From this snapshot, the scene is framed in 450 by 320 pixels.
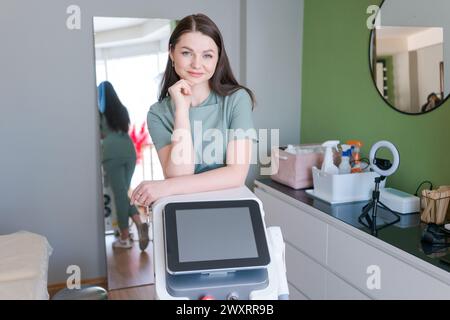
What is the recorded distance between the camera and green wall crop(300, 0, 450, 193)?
190 cm

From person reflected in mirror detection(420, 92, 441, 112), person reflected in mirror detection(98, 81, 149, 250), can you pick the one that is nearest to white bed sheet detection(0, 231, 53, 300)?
person reflected in mirror detection(98, 81, 149, 250)

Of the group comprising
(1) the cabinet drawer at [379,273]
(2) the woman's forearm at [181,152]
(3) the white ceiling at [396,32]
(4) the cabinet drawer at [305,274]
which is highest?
(3) the white ceiling at [396,32]

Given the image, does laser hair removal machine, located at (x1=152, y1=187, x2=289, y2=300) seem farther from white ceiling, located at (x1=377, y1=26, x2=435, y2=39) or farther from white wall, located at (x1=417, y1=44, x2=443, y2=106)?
white ceiling, located at (x1=377, y1=26, x2=435, y2=39)

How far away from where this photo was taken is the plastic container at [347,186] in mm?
1976

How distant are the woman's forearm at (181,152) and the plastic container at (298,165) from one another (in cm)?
130

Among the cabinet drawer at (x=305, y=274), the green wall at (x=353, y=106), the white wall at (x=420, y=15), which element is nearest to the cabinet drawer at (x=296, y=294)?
the cabinet drawer at (x=305, y=274)

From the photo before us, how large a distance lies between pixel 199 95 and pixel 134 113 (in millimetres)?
1643

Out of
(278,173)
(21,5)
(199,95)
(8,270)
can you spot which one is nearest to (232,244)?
(199,95)

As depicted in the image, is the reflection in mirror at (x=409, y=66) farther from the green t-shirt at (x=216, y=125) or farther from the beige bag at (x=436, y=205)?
the green t-shirt at (x=216, y=125)

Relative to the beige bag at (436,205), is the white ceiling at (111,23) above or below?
above

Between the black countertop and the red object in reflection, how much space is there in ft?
3.26

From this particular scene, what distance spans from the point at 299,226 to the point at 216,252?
4.54ft

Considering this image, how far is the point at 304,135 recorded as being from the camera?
2877mm

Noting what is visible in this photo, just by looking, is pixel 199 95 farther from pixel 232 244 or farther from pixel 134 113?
pixel 134 113
